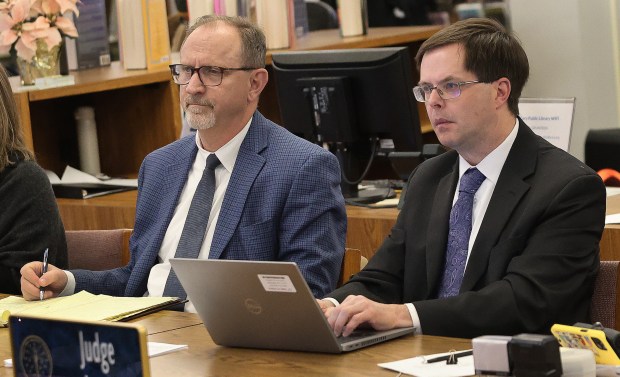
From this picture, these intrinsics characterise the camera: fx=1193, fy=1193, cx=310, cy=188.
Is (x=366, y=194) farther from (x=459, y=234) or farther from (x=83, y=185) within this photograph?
(x=459, y=234)

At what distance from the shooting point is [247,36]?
3.27m

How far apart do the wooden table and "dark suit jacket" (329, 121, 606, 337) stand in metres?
0.19

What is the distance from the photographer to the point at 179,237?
320cm

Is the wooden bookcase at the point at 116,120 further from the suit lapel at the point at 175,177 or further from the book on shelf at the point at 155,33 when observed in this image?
the suit lapel at the point at 175,177

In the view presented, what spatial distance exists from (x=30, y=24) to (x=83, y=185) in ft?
2.21

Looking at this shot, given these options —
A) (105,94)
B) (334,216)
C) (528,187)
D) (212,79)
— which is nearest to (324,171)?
(334,216)

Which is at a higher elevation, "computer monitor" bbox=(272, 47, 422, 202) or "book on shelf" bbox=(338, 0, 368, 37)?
"book on shelf" bbox=(338, 0, 368, 37)

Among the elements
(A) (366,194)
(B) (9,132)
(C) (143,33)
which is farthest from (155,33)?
(B) (9,132)

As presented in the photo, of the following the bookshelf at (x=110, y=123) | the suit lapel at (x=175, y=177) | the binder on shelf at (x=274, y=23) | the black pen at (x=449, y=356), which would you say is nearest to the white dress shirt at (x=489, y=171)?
the black pen at (x=449, y=356)

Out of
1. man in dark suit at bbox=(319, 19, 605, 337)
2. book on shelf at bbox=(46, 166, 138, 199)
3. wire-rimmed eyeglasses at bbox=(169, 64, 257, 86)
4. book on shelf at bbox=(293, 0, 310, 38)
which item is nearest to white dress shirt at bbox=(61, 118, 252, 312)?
wire-rimmed eyeglasses at bbox=(169, 64, 257, 86)

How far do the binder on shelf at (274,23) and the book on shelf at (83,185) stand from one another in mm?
1182

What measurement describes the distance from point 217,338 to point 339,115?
2072 millimetres

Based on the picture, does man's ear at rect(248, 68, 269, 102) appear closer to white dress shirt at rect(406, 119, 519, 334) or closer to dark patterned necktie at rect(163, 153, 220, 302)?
dark patterned necktie at rect(163, 153, 220, 302)

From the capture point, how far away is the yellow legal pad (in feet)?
8.93
